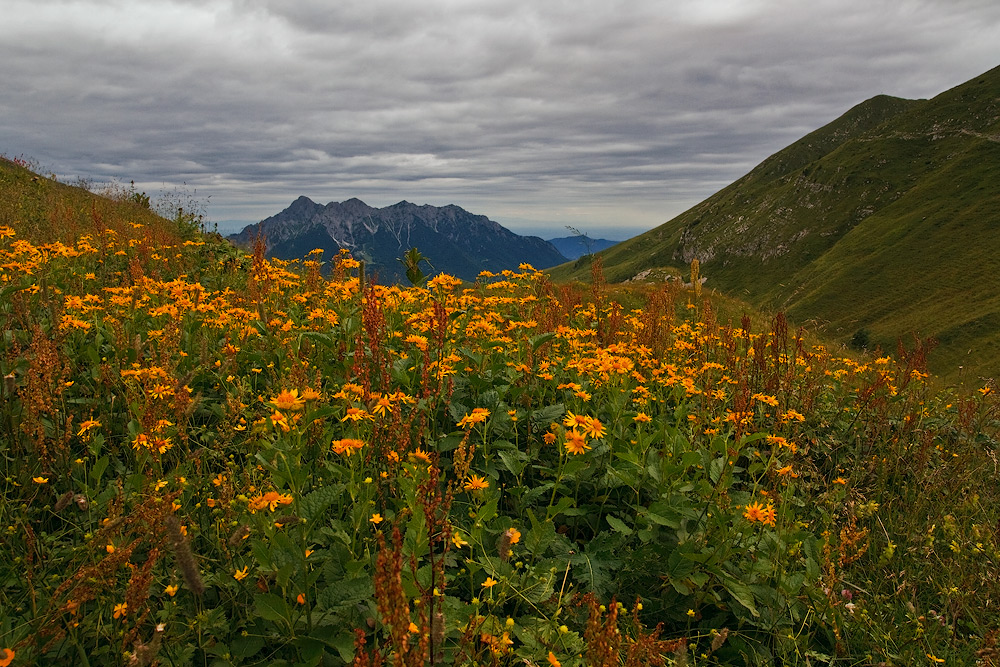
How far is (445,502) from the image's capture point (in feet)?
7.03

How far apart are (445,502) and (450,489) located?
10.7 inches

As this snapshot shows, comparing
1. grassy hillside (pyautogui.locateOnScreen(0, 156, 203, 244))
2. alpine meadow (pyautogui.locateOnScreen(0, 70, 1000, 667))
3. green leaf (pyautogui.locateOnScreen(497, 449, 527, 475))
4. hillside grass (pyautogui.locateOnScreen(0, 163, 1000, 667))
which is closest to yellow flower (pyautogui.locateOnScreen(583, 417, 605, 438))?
alpine meadow (pyautogui.locateOnScreen(0, 70, 1000, 667))

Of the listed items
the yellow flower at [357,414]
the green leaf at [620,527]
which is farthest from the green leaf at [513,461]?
the yellow flower at [357,414]

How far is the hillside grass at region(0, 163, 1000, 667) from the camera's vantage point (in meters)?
2.30

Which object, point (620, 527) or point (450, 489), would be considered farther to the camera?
point (620, 527)

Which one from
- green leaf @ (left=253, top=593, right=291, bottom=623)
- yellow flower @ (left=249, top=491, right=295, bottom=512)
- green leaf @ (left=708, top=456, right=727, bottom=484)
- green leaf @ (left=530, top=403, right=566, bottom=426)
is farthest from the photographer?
green leaf @ (left=530, top=403, right=566, bottom=426)

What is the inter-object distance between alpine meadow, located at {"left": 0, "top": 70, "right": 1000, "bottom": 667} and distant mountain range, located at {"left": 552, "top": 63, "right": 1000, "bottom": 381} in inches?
3073

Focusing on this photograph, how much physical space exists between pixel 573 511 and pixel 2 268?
5.75m

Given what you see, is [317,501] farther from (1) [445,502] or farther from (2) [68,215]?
(2) [68,215]

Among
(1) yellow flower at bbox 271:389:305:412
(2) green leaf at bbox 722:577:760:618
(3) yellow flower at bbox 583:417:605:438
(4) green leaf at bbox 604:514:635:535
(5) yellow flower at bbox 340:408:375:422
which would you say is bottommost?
(2) green leaf at bbox 722:577:760:618

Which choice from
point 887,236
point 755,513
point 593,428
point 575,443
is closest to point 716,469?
point 755,513

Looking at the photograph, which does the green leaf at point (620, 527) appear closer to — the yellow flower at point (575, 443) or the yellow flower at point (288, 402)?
the yellow flower at point (575, 443)

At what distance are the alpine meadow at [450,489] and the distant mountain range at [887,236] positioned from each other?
78050 mm

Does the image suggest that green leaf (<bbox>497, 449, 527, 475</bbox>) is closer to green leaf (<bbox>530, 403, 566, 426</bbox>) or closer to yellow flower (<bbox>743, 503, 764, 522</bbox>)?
green leaf (<bbox>530, 403, 566, 426</bbox>)
